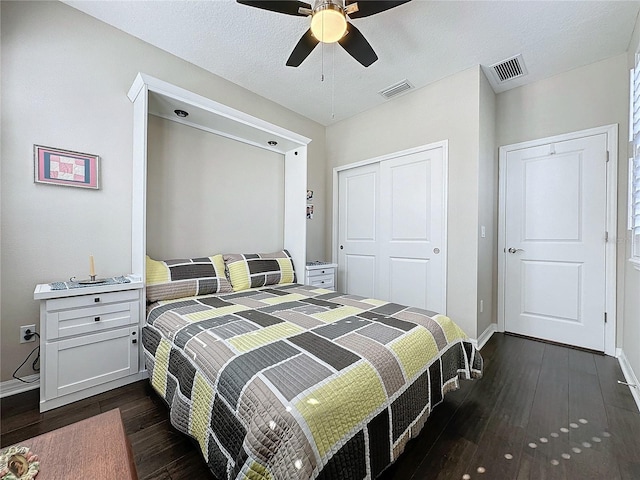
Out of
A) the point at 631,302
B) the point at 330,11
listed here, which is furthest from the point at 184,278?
the point at 631,302

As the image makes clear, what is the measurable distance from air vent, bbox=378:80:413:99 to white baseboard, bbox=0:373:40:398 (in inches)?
157

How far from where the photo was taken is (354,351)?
1211mm

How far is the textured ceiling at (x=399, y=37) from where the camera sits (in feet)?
6.62

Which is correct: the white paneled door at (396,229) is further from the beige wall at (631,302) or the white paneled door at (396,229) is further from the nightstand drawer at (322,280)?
the beige wall at (631,302)

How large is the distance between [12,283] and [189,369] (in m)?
1.52

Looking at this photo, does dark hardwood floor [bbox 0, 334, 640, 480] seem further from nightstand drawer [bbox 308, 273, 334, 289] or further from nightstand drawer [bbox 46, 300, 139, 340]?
nightstand drawer [bbox 308, 273, 334, 289]

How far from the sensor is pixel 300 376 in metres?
1.01

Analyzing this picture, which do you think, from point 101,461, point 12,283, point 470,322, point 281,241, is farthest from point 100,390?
point 470,322

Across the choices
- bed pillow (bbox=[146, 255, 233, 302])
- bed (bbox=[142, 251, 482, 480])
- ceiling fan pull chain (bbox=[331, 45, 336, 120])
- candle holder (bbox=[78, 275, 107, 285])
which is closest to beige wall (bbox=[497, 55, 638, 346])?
ceiling fan pull chain (bbox=[331, 45, 336, 120])

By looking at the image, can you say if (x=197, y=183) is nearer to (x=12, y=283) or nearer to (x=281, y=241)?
(x=281, y=241)

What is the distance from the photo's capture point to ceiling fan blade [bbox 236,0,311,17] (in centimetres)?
165

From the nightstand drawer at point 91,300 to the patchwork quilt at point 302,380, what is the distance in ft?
0.88

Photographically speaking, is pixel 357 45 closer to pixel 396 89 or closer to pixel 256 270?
pixel 396 89

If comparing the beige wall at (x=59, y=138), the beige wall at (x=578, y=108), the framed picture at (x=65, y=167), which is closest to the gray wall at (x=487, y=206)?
the beige wall at (x=578, y=108)
